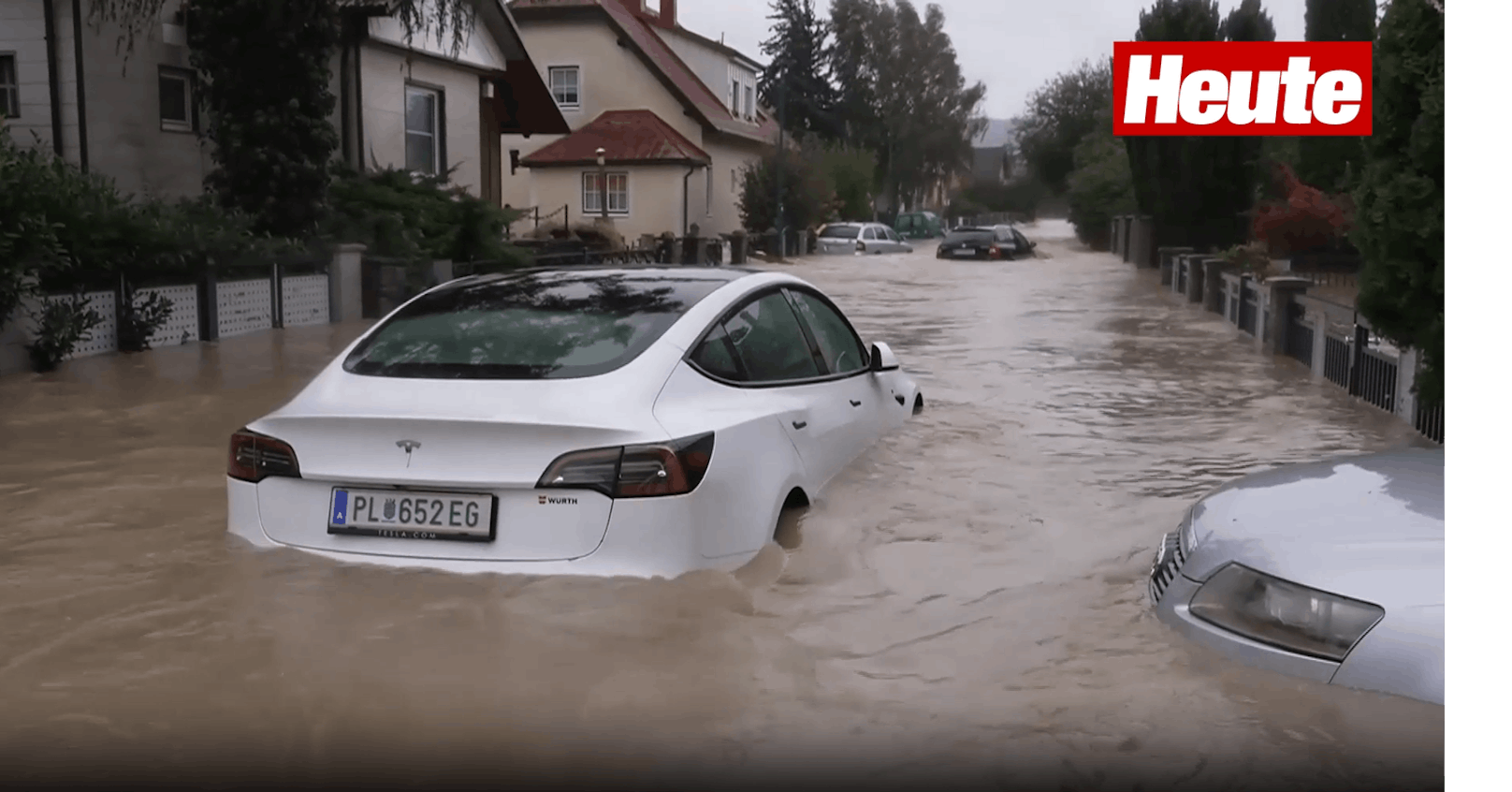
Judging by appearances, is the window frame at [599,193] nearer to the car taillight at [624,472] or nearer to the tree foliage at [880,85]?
the tree foliage at [880,85]

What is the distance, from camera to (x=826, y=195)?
167ft

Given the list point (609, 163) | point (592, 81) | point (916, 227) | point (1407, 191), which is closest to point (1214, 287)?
point (1407, 191)

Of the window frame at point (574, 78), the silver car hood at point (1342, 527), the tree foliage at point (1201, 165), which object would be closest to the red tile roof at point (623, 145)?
the window frame at point (574, 78)

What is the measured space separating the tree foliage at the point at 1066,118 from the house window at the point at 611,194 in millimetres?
27311

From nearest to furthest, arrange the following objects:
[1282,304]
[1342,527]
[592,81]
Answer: [1342,527], [1282,304], [592,81]

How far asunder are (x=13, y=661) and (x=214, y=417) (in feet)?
20.2

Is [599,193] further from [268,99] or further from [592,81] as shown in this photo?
[268,99]

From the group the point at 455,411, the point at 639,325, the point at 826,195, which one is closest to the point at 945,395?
the point at 639,325

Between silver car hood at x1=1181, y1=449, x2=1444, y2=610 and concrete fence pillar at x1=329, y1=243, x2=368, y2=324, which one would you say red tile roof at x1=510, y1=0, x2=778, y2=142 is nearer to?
concrete fence pillar at x1=329, y1=243, x2=368, y2=324

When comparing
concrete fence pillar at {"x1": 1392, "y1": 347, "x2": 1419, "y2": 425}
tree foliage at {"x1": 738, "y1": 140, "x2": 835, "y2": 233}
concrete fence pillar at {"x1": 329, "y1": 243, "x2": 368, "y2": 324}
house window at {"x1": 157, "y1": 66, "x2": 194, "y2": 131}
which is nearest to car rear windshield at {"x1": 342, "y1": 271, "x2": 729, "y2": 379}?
concrete fence pillar at {"x1": 1392, "y1": 347, "x2": 1419, "y2": 425}

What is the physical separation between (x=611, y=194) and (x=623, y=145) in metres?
1.44

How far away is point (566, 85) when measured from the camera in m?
46.4

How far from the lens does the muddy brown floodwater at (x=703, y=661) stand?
432 centimetres

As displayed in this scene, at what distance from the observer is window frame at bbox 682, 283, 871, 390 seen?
19.3 ft
